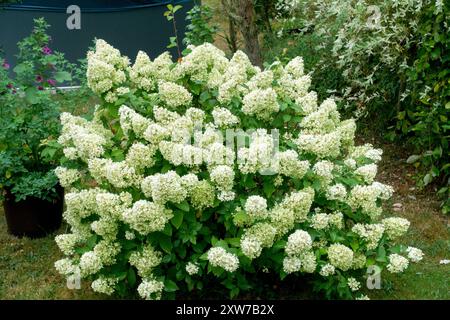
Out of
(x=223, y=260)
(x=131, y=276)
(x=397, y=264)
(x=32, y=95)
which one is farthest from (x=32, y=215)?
(x=397, y=264)

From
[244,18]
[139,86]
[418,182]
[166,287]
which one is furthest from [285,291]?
[244,18]

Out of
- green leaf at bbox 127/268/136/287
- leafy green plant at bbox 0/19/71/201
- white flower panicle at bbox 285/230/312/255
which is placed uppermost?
leafy green plant at bbox 0/19/71/201

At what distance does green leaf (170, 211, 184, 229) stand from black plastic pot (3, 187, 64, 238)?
5.67ft

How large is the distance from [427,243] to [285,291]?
1.50 meters

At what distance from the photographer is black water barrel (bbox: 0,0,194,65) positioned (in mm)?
8758

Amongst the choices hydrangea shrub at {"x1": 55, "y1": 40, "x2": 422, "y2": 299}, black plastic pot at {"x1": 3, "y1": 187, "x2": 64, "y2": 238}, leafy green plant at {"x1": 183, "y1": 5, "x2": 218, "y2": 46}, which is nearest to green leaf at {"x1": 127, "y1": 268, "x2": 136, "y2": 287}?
hydrangea shrub at {"x1": 55, "y1": 40, "x2": 422, "y2": 299}

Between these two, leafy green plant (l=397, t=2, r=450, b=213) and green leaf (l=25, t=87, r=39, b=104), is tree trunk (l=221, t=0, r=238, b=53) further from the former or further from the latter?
green leaf (l=25, t=87, r=39, b=104)

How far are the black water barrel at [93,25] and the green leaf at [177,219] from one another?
547 cm

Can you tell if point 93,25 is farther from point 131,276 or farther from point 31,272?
point 131,276

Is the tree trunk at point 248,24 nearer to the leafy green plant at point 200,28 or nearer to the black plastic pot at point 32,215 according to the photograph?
the leafy green plant at point 200,28

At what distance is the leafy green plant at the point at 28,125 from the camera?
5.23 metres

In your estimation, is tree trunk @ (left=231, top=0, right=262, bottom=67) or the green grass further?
tree trunk @ (left=231, top=0, right=262, bottom=67)

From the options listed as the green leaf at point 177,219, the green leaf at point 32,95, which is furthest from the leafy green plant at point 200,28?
the green leaf at point 177,219

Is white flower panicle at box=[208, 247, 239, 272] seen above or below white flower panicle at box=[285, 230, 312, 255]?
below
